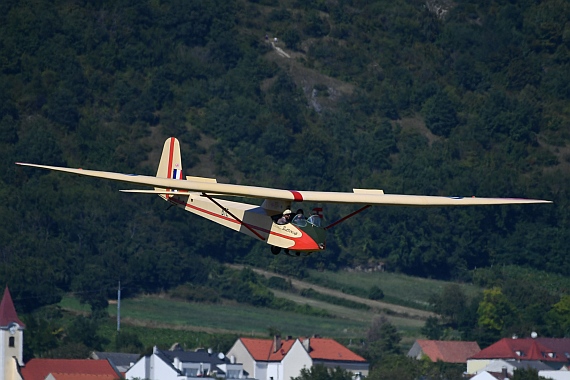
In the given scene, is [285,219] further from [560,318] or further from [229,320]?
[560,318]

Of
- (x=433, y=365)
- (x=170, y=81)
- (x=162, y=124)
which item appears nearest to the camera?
(x=433, y=365)

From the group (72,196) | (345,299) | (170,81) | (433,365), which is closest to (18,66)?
(170,81)

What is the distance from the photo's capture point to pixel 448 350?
120 metres

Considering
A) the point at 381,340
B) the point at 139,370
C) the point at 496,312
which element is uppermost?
the point at 496,312

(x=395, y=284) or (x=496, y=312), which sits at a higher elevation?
(x=395, y=284)

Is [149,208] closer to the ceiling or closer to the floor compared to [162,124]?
closer to the floor

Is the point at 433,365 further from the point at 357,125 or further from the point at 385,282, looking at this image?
the point at 357,125

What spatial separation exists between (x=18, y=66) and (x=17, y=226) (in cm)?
4028

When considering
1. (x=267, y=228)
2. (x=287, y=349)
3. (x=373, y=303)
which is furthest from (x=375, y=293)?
(x=267, y=228)

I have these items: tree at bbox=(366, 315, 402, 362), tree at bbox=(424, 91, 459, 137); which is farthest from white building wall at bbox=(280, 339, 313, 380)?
tree at bbox=(424, 91, 459, 137)

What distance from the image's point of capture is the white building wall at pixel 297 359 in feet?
353

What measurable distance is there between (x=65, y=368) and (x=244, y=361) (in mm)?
12292

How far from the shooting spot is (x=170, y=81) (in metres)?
187

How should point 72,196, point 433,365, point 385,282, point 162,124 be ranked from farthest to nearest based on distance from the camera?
1. point 162,124
2. point 72,196
3. point 385,282
4. point 433,365
